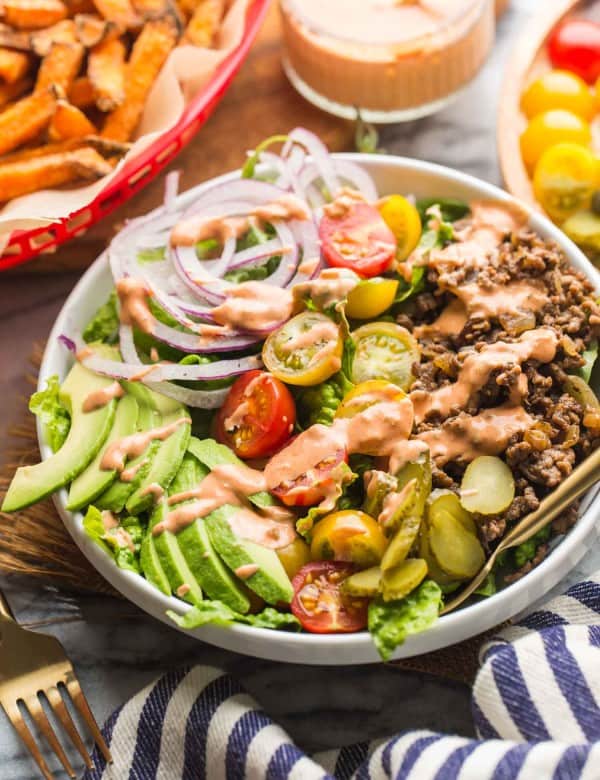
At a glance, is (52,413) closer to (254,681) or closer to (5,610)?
(5,610)

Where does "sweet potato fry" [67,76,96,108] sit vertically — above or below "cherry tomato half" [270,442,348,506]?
above

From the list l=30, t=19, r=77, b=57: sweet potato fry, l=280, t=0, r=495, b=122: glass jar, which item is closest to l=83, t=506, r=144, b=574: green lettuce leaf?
l=30, t=19, r=77, b=57: sweet potato fry

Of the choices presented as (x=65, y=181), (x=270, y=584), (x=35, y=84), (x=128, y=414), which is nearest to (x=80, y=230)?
(x=65, y=181)

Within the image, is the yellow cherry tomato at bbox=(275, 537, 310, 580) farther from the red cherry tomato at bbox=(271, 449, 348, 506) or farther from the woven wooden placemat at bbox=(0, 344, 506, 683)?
the woven wooden placemat at bbox=(0, 344, 506, 683)

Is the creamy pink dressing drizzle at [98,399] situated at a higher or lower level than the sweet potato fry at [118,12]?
lower

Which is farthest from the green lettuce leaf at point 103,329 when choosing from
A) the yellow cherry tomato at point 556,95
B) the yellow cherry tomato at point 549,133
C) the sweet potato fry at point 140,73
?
the yellow cherry tomato at point 556,95

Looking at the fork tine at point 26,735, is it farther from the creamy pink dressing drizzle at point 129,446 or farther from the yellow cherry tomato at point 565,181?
the yellow cherry tomato at point 565,181
